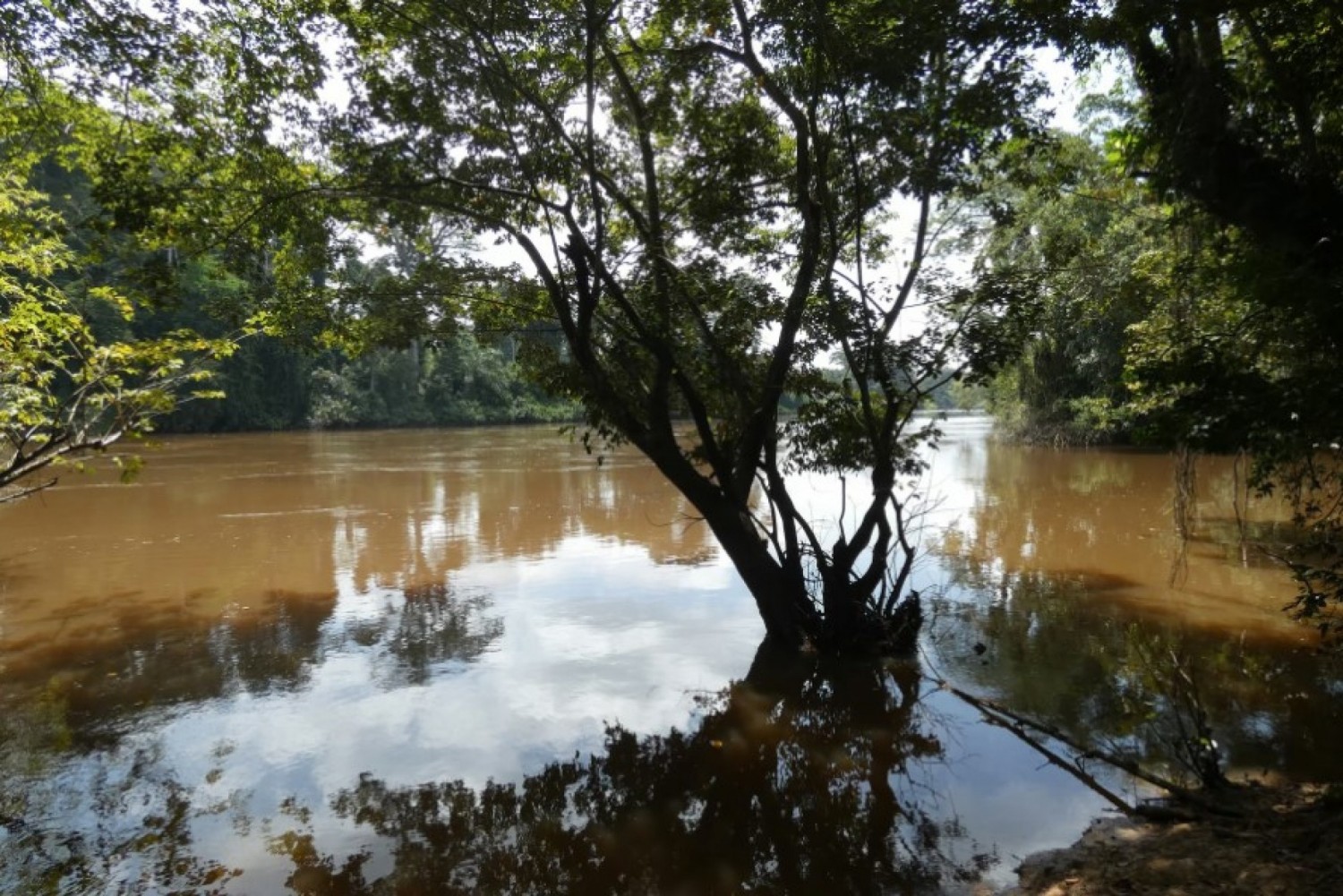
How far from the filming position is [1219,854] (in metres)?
3.36

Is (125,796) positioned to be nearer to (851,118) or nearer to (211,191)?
(211,191)

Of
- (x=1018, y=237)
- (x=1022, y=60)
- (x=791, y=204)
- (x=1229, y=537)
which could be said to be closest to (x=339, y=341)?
(x=791, y=204)

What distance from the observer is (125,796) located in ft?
15.6

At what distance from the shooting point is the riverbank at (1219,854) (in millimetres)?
3080

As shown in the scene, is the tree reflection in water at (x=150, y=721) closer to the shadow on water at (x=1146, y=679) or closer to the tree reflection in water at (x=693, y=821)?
the tree reflection in water at (x=693, y=821)

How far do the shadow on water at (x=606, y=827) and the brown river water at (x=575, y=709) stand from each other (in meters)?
0.02

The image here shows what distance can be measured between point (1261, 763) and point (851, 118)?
5.13m

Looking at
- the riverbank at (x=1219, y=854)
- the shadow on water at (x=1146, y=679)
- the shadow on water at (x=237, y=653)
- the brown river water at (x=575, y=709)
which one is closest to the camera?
the riverbank at (x=1219, y=854)

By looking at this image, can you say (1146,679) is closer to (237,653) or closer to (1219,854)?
(1219,854)

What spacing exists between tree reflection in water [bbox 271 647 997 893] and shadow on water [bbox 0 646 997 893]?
1cm

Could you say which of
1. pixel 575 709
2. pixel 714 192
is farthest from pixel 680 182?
pixel 575 709

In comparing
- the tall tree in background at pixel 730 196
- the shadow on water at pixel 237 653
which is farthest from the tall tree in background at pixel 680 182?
the shadow on water at pixel 237 653

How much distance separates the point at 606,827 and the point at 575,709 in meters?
1.76

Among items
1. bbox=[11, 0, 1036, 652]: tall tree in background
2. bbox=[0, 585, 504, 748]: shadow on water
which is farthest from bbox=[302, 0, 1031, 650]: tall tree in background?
bbox=[0, 585, 504, 748]: shadow on water
